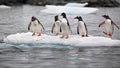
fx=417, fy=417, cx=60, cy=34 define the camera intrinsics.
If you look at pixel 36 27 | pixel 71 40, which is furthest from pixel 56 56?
pixel 36 27

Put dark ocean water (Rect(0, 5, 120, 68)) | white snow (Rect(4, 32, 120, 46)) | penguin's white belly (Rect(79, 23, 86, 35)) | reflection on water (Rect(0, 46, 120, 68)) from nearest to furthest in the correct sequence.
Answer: reflection on water (Rect(0, 46, 120, 68)) < dark ocean water (Rect(0, 5, 120, 68)) < white snow (Rect(4, 32, 120, 46)) < penguin's white belly (Rect(79, 23, 86, 35))

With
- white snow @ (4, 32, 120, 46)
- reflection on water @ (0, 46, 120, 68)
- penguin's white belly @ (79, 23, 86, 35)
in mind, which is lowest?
reflection on water @ (0, 46, 120, 68)

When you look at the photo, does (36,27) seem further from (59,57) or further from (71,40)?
(59,57)

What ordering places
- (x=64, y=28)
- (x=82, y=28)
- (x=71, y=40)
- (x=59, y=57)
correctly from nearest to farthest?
(x=59, y=57), (x=71, y=40), (x=64, y=28), (x=82, y=28)

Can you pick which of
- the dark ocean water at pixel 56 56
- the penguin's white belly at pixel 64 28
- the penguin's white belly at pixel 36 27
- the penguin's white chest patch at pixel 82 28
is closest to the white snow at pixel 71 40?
the dark ocean water at pixel 56 56

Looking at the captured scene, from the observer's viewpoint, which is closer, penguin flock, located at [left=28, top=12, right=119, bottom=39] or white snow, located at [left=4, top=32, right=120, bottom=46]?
white snow, located at [left=4, top=32, right=120, bottom=46]

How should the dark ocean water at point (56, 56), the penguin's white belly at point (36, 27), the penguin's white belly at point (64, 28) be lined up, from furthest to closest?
the penguin's white belly at point (36, 27) → the penguin's white belly at point (64, 28) → the dark ocean water at point (56, 56)

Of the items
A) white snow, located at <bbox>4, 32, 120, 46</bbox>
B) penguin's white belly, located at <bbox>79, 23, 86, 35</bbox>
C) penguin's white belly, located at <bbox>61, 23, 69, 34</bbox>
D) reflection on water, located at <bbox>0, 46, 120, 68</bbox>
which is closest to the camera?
reflection on water, located at <bbox>0, 46, 120, 68</bbox>

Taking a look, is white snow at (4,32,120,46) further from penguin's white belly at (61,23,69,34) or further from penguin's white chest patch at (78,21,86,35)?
penguin's white chest patch at (78,21,86,35)

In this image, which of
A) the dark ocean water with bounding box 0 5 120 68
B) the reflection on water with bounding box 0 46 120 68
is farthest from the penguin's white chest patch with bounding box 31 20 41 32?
the reflection on water with bounding box 0 46 120 68

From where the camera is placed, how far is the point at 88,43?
15.1 metres

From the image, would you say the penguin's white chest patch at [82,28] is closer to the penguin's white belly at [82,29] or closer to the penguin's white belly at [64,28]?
the penguin's white belly at [82,29]

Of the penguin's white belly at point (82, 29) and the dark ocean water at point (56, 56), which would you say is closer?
the dark ocean water at point (56, 56)

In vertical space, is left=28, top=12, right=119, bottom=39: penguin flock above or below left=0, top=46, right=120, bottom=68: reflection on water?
above
